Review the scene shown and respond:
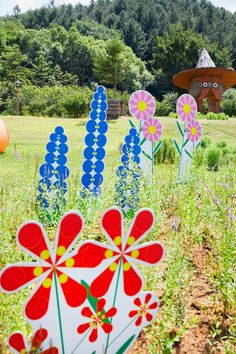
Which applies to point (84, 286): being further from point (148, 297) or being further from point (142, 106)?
point (142, 106)

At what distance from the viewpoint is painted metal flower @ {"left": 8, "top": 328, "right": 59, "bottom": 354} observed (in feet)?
5.58

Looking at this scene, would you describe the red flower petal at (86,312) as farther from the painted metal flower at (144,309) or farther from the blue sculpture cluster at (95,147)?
the blue sculpture cluster at (95,147)

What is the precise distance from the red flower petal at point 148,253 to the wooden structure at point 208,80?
20.1m

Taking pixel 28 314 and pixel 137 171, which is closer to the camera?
pixel 28 314

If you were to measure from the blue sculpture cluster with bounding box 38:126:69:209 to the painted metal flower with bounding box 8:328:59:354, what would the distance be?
6.01 feet

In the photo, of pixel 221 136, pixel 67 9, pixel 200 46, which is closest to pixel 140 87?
Answer: pixel 200 46

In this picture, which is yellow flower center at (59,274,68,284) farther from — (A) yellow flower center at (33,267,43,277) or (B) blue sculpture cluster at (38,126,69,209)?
(B) blue sculpture cluster at (38,126,69,209)

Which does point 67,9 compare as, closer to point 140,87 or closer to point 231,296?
point 140,87

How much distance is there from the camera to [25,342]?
1721 mm

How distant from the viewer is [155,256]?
1883 mm

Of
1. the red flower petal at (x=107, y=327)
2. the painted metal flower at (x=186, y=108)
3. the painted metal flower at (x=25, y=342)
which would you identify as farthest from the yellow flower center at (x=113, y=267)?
the painted metal flower at (x=186, y=108)

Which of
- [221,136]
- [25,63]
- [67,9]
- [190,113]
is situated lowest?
[221,136]

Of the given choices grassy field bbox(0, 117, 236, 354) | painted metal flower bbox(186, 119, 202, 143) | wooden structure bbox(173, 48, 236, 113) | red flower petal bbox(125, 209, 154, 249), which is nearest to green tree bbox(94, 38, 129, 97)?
wooden structure bbox(173, 48, 236, 113)

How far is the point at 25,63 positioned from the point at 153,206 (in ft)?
157
